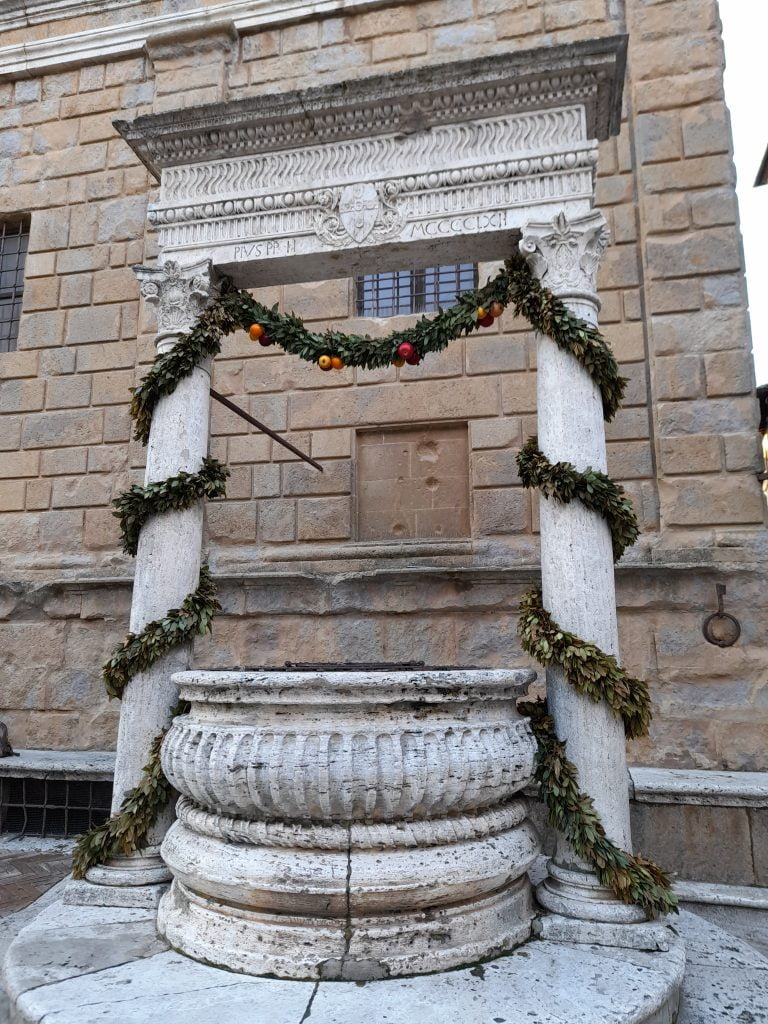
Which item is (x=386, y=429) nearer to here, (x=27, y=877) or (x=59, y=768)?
(x=59, y=768)

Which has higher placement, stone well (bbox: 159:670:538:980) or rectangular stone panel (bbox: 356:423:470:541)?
rectangular stone panel (bbox: 356:423:470:541)

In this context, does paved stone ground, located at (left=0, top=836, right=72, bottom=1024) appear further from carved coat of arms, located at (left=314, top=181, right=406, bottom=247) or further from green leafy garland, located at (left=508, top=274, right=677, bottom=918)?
carved coat of arms, located at (left=314, top=181, right=406, bottom=247)

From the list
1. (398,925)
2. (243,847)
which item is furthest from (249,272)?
(398,925)

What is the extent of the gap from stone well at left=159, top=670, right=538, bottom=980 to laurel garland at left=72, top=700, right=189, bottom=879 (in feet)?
1.79

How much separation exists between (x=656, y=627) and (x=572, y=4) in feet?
19.1

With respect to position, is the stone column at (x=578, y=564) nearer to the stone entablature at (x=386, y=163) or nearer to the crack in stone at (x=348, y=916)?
the stone entablature at (x=386, y=163)

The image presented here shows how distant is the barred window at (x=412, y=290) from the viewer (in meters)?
7.07

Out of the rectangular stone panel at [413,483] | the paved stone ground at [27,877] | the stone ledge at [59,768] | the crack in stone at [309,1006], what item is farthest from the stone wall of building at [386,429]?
the crack in stone at [309,1006]

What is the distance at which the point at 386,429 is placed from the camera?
681 cm

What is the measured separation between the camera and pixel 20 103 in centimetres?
848

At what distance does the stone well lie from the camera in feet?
8.98

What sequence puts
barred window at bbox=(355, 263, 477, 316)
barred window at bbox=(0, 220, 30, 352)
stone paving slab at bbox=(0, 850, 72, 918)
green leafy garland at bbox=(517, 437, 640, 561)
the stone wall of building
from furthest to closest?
barred window at bbox=(0, 220, 30, 352) < barred window at bbox=(355, 263, 477, 316) < the stone wall of building < stone paving slab at bbox=(0, 850, 72, 918) < green leafy garland at bbox=(517, 437, 640, 561)

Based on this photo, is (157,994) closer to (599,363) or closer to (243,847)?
(243,847)

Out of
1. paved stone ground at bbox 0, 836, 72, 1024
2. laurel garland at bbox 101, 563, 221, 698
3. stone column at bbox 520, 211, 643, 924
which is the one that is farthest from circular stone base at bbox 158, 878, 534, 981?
laurel garland at bbox 101, 563, 221, 698
